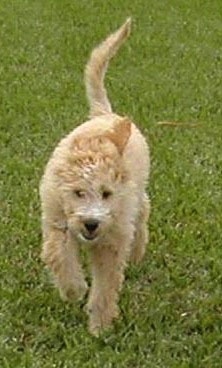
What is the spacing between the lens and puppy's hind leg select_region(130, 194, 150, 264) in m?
5.65

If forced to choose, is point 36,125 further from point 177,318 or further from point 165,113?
point 177,318

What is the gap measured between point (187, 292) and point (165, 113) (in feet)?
12.6

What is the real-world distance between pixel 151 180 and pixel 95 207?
279 cm

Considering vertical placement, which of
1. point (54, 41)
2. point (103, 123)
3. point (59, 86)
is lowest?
point (54, 41)

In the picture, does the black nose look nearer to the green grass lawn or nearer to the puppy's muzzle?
the puppy's muzzle

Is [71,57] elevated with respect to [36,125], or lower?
lower

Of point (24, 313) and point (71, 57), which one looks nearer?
point (24, 313)

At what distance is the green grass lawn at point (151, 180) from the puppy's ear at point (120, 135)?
839mm

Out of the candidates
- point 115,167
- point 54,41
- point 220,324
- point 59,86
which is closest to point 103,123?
point 115,167

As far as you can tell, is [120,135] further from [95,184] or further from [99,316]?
[99,316]

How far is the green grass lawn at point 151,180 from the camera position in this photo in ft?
15.6

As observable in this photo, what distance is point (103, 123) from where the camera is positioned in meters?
5.12

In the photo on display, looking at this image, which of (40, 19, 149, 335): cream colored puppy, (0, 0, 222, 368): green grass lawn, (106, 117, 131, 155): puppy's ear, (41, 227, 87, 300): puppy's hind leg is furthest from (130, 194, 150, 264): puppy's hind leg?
(106, 117, 131, 155): puppy's ear

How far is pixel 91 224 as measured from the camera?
14.3 ft
